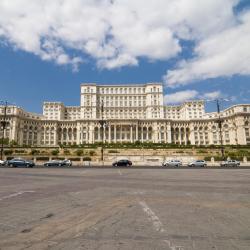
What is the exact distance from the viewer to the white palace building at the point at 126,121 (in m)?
125

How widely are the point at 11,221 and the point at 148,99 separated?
145m

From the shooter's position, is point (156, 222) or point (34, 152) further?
point (34, 152)

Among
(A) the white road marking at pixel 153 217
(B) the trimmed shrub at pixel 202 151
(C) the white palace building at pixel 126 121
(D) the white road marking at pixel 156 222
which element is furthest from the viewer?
(C) the white palace building at pixel 126 121

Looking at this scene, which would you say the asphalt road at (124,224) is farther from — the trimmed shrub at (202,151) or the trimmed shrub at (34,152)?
the trimmed shrub at (202,151)

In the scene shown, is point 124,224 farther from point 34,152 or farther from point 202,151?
point 202,151

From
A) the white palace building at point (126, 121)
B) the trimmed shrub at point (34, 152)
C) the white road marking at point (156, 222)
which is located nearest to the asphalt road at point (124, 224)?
the white road marking at point (156, 222)

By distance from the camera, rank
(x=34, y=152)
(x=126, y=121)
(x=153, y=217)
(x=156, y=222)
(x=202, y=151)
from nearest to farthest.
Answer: (x=156, y=222), (x=153, y=217), (x=34, y=152), (x=202, y=151), (x=126, y=121)

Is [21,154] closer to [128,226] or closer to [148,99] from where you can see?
[128,226]

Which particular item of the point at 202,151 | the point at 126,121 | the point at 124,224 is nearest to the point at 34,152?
the point at 202,151

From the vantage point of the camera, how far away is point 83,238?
4.81 metres

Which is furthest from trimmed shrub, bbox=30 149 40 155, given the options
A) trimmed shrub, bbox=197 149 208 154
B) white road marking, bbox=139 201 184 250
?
white road marking, bbox=139 201 184 250

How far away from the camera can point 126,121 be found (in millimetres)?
134375

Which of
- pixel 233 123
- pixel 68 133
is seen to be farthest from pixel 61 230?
pixel 68 133

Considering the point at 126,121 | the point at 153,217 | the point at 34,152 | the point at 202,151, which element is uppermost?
the point at 126,121
